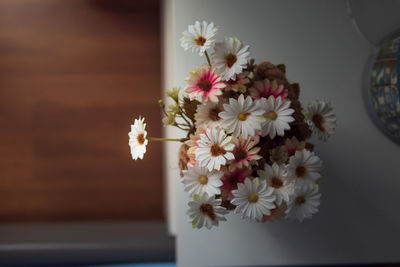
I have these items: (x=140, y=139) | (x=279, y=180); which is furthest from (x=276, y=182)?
(x=140, y=139)

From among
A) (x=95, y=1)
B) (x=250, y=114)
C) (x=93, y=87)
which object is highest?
(x=95, y=1)

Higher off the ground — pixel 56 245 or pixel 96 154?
pixel 96 154

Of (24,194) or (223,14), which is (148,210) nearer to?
(24,194)

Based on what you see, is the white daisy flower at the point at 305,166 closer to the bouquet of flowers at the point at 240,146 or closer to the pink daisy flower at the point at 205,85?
the bouquet of flowers at the point at 240,146

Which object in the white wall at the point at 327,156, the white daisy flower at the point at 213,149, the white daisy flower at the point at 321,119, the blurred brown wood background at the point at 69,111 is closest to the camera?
the white daisy flower at the point at 213,149

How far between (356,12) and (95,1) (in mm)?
1074

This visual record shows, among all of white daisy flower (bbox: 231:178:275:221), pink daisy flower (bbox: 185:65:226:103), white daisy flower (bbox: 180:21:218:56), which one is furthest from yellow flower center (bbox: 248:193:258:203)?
white daisy flower (bbox: 180:21:218:56)

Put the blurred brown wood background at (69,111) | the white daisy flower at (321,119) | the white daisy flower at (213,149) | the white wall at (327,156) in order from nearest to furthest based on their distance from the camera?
the white daisy flower at (213,149) < the white daisy flower at (321,119) < the white wall at (327,156) < the blurred brown wood background at (69,111)

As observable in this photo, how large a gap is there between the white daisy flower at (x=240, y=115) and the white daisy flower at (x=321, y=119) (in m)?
0.17

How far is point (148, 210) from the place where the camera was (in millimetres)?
1806

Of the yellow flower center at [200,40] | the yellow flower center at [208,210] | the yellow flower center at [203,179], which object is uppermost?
the yellow flower center at [200,40]

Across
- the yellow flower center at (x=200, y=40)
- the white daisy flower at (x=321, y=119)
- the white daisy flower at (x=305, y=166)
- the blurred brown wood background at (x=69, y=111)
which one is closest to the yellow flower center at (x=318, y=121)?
the white daisy flower at (x=321, y=119)

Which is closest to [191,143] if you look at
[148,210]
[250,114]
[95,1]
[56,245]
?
[250,114]

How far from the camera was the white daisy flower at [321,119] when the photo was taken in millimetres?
1002
